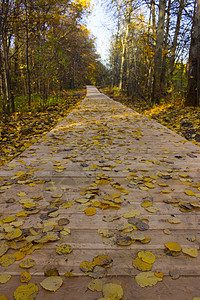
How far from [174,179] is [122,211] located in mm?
869

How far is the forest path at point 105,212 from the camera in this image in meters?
1.09

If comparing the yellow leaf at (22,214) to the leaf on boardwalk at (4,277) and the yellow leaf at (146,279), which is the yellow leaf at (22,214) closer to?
the leaf on boardwalk at (4,277)

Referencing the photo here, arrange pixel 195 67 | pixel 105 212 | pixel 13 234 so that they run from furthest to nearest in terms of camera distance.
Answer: pixel 195 67, pixel 105 212, pixel 13 234

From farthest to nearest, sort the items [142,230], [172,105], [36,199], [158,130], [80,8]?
[80,8], [172,105], [158,130], [36,199], [142,230]

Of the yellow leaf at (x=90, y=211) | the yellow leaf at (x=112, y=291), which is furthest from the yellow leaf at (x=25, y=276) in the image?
the yellow leaf at (x=90, y=211)

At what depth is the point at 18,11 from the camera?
6977mm

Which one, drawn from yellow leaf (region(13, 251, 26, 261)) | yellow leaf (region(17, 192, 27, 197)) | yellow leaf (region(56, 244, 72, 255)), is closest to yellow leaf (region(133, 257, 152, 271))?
yellow leaf (region(56, 244, 72, 255))

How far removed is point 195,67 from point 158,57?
6.81ft

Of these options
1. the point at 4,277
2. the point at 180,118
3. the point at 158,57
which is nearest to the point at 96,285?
the point at 4,277

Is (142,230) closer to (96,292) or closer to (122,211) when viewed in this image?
(122,211)

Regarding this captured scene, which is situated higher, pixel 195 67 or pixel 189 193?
pixel 195 67

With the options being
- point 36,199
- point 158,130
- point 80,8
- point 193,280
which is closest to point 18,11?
point 80,8

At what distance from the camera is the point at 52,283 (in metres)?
1.05

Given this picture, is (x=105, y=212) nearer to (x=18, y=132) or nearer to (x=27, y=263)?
(x=27, y=263)
